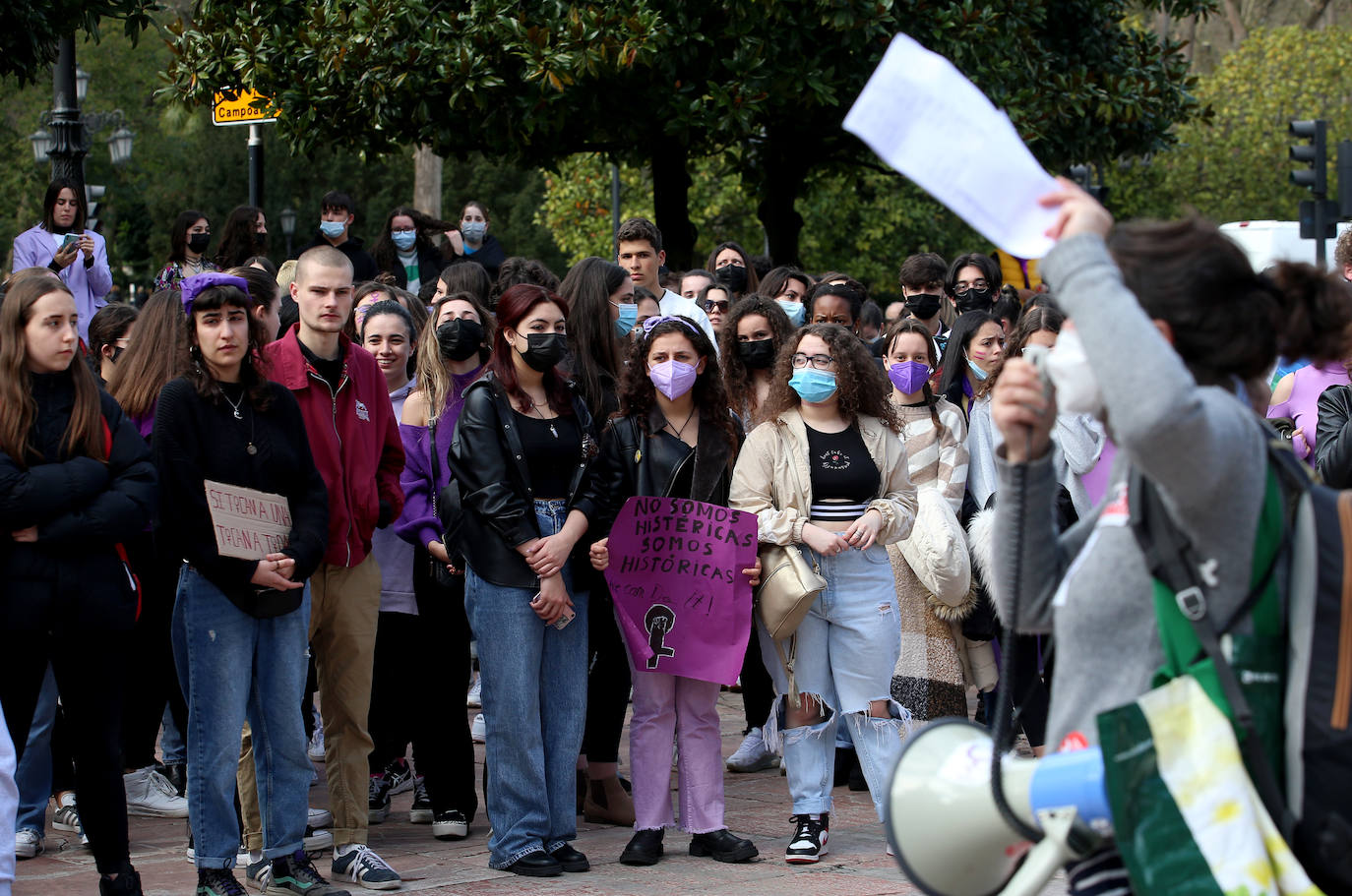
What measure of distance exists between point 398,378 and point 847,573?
8.31ft

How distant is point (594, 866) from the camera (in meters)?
6.28

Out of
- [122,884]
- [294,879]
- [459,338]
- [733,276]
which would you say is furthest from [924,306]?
[122,884]

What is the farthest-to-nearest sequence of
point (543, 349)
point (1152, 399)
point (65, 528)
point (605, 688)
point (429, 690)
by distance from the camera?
point (605, 688)
point (429, 690)
point (543, 349)
point (65, 528)
point (1152, 399)

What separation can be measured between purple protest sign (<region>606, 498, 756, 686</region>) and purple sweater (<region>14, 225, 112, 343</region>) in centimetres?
569

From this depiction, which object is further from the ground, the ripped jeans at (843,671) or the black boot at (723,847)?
the ripped jeans at (843,671)

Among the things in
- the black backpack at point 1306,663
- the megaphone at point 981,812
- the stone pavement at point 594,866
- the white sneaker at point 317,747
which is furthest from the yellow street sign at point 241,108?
the black backpack at point 1306,663

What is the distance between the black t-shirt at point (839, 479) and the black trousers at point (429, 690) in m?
1.58

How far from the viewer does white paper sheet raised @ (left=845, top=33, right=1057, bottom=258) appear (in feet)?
8.96

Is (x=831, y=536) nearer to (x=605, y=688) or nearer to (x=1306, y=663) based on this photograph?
(x=605, y=688)

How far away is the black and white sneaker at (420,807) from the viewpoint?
280 inches

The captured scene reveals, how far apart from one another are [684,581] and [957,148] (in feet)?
12.7

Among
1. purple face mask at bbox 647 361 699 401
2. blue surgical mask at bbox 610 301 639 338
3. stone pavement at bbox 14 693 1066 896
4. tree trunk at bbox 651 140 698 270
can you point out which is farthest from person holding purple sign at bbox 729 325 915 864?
tree trunk at bbox 651 140 698 270

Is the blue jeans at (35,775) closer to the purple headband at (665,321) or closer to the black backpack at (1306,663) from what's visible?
the purple headband at (665,321)

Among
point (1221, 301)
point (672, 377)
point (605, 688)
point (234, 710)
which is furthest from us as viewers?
point (605, 688)
